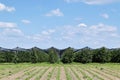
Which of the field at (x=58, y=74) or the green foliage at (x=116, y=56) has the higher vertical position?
the green foliage at (x=116, y=56)

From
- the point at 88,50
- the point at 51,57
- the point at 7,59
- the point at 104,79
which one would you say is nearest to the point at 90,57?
the point at 88,50

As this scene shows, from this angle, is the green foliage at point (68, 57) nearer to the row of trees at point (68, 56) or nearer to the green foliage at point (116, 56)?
the row of trees at point (68, 56)

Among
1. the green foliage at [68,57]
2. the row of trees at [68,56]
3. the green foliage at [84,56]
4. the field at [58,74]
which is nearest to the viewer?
the field at [58,74]

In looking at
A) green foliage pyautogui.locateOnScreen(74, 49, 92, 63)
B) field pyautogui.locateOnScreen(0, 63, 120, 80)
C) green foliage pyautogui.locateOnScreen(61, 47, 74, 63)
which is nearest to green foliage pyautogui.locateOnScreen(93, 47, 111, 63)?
green foliage pyautogui.locateOnScreen(74, 49, 92, 63)

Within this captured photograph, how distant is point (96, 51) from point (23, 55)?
15.4m

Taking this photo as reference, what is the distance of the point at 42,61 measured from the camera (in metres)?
67.7

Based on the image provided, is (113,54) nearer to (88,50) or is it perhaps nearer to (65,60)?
(88,50)

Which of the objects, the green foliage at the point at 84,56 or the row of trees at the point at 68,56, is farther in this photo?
the green foliage at the point at 84,56

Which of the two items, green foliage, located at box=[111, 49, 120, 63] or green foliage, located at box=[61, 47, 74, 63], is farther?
green foliage, located at box=[111, 49, 120, 63]

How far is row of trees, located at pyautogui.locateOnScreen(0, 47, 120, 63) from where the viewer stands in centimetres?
6581

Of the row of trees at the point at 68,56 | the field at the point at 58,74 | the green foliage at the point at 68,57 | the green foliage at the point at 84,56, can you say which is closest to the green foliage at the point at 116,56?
the row of trees at the point at 68,56

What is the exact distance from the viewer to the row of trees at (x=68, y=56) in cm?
6581

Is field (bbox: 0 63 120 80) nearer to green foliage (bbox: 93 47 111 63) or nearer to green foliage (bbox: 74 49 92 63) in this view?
green foliage (bbox: 74 49 92 63)

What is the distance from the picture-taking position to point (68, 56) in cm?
6562
